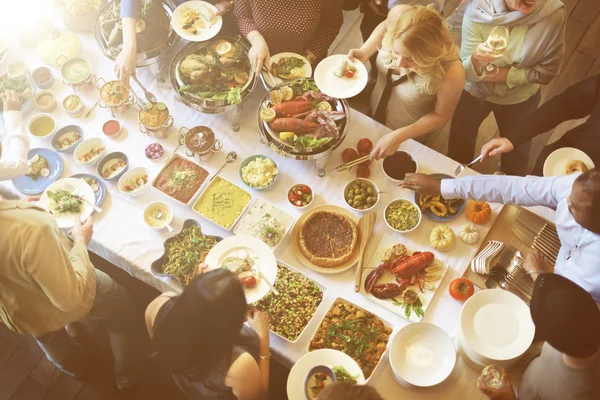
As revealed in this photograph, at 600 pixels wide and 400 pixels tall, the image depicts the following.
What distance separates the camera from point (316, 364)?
2.35m

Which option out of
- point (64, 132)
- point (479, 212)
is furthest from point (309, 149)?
point (64, 132)

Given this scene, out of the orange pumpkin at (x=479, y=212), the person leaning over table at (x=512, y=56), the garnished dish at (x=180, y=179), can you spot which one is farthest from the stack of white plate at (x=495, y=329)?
the garnished dish at (x=180, y=179)

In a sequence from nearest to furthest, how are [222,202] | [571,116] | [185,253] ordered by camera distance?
[185,253] → [222,202] → [571,116]

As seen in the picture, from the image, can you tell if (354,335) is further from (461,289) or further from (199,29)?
(199,29)

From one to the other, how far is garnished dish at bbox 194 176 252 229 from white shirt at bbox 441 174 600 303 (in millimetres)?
1191

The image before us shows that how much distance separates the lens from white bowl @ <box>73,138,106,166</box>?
3.01m

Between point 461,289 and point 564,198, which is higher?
point 564,198

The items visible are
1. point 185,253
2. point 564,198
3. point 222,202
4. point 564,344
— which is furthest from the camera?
point 222,202

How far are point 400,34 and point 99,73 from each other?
2096 mm

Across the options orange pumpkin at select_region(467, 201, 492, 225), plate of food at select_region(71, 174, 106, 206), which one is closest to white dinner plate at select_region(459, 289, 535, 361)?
orange pumpkin at select_region(467, 201, 492, 225)

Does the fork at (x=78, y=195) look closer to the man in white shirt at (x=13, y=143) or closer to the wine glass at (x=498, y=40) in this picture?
the man in white shirt at (x=13, y=143)

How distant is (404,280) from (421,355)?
0.40m

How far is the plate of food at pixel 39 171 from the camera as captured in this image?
2.95 metres

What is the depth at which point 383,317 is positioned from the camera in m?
2.59
